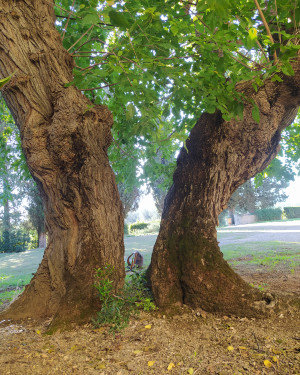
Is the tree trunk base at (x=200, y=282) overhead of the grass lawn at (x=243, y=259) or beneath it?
overhead

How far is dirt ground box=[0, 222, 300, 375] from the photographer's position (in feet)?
7.93

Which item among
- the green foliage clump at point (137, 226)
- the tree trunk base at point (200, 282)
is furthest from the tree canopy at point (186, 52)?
the green foliage clump at point (137, 226)

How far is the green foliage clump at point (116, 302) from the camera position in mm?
3221

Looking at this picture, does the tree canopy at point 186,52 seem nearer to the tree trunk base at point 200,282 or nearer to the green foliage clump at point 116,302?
the tree trunk base at point 200,282

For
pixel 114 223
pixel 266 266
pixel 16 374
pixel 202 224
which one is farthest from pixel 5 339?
pixel 266 266

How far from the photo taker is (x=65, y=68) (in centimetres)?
393

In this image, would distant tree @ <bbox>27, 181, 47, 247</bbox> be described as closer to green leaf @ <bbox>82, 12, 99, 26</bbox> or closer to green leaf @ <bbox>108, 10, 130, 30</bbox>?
green leaf @ <bbox>82, 12, 99, 26</bbox>

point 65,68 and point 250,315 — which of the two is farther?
point 65,68

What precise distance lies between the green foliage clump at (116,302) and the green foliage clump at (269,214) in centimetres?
3660

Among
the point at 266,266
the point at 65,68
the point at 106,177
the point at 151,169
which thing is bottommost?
the point at 266,266

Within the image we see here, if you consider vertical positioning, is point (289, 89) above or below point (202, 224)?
above

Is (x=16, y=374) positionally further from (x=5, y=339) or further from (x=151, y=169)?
(x=151, y=169)

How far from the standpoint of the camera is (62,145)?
359cm

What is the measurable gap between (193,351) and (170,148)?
553 centimetres
